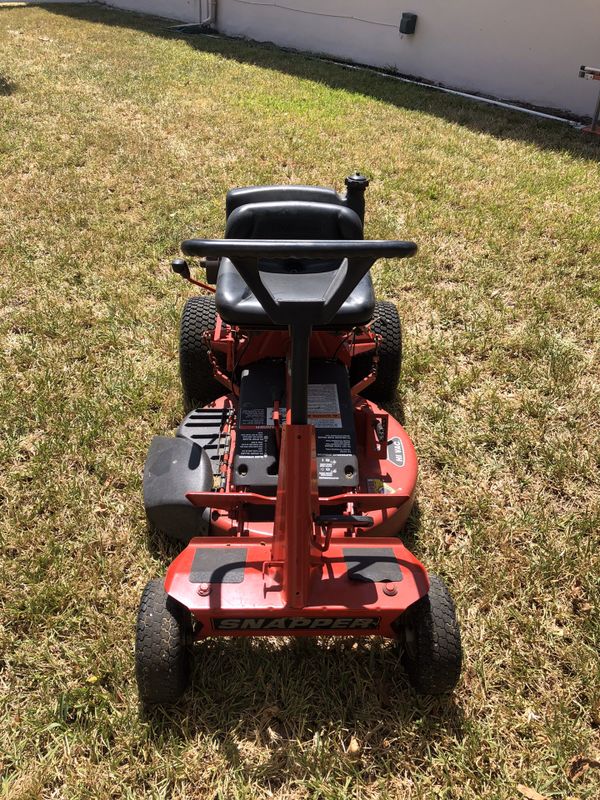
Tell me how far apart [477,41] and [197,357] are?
282 inches

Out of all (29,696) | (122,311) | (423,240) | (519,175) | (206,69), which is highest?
(206,69)

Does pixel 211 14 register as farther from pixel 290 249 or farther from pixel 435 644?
pixel 435 644

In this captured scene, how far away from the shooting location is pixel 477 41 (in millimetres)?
7746

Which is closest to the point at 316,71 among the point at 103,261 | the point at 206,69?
the point at 206,69

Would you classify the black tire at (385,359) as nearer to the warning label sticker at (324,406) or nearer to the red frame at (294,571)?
the warning label sticker at (324,406)

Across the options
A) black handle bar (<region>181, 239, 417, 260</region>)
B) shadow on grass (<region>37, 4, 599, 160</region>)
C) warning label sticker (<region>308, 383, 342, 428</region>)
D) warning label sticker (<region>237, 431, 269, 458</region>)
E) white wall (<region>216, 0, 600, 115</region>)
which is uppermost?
white wall (<region>216, 0, 600, 115</region>)

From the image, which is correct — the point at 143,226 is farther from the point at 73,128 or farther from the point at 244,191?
the point at 73,128

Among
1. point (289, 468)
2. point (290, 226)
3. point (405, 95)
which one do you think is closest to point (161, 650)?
point (289, 468)

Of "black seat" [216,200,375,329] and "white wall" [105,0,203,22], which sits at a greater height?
"white wall" [105,0,203,22]

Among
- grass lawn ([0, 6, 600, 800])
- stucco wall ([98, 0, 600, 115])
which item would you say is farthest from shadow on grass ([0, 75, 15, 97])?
stucco wall ([98, 0, 600, 115])

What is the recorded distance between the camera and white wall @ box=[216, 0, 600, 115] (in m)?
6.95

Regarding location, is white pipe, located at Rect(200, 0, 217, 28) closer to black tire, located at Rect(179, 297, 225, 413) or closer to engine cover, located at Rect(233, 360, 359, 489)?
black tire, located at Rect(179, 297, 225, 413)

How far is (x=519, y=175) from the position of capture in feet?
17.6

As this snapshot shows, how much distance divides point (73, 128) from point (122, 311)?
145 inches
